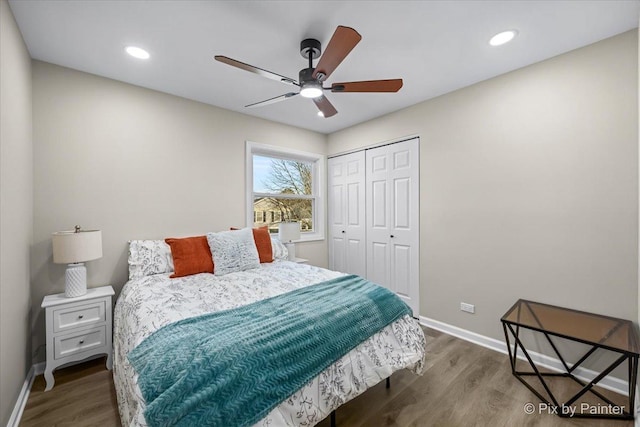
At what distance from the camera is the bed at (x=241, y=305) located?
1325mm

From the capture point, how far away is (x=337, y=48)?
1618 mm

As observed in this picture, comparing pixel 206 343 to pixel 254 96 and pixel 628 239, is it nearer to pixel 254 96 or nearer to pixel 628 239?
pixel 254 96

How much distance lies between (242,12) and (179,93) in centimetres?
155

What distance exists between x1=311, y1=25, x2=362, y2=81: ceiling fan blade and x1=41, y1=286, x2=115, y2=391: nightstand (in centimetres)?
246

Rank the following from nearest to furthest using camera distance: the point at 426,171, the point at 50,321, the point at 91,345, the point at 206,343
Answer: the point at 206,343 → the point at 50,321 → the point at 91,345 → the point at 426,171

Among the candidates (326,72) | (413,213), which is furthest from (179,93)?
(413,213)

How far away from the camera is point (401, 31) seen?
1.97 metres

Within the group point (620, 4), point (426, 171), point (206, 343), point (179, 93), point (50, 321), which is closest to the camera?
point (206, 343)

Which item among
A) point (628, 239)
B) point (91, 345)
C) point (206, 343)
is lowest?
point (91, 345)

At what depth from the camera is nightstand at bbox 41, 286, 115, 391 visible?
2.05 meters

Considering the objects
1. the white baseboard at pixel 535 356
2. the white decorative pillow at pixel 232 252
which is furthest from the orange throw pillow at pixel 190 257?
the white baseboard at pixel 535 356

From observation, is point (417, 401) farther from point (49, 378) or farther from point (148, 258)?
point (49, 378)

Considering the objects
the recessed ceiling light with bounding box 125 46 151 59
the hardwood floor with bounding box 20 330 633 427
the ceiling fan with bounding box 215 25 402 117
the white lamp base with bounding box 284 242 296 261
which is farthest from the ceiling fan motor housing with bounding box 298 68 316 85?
the hardwood floor with bounding box 20 330 633 427

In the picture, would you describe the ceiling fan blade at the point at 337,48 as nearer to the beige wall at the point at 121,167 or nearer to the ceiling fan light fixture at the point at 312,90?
the ceiling fan light fixture at the point at 312,90
